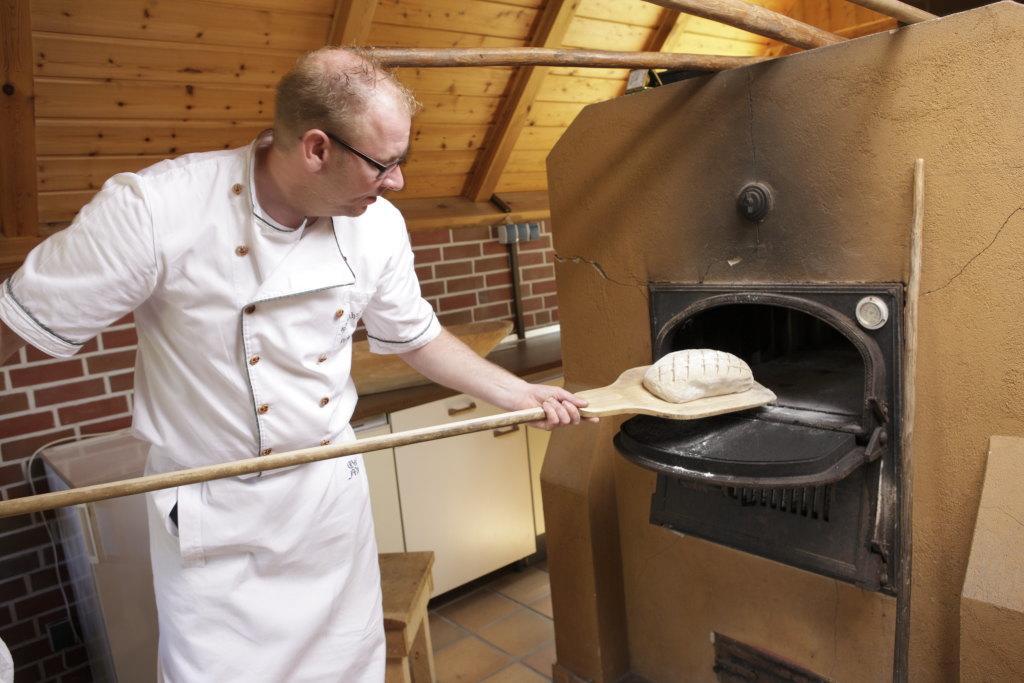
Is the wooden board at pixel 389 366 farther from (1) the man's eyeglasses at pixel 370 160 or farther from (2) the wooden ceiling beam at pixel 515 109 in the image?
(1) the man's eyeglasses at pixel 370 160

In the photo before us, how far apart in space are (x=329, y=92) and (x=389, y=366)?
4.54ft

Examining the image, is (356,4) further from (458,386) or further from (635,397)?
(635,397)

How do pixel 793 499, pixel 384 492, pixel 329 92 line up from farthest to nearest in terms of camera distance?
pixel 384 492 → pixel 793 499 → pixel 329 92

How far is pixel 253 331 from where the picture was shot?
1299mm

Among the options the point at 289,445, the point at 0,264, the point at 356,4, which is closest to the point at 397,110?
the point at 289,445

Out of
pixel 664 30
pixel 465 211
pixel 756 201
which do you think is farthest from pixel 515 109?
pixel 756 201

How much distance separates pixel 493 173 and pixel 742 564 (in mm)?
1888

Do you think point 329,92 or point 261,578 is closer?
point 329,92

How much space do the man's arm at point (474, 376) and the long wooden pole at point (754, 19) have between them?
2.34 feet

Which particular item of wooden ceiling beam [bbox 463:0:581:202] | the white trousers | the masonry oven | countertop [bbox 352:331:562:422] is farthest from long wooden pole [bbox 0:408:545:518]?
wooden ceiling beam [bbox 463:0:581:202]

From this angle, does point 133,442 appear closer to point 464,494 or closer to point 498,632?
point 464,494

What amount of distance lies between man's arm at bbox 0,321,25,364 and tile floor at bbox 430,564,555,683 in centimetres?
162

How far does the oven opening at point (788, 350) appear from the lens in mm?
1594

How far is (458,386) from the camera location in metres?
1.64
